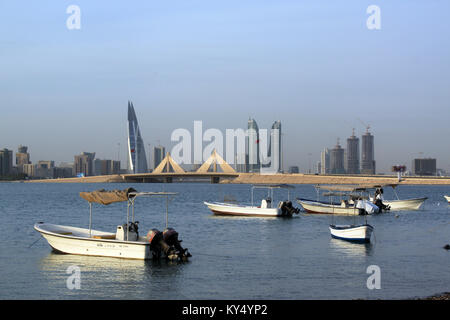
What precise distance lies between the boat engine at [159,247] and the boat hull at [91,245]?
0.28 metres

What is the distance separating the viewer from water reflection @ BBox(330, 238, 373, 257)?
26.0 metres

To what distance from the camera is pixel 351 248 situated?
27.7 meters

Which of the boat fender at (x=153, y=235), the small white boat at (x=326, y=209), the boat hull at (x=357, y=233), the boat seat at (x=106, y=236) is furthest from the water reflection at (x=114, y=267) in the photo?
the small white boat at (x=326, y=209)

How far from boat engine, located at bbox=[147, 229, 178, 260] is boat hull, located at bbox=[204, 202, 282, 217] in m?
25.0

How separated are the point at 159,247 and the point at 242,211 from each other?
25794mm

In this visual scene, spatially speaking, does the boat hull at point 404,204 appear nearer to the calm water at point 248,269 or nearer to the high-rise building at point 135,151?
the calm water at point 248,269

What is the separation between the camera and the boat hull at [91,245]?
73.7 ft

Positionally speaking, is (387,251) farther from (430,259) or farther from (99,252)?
(99,252)

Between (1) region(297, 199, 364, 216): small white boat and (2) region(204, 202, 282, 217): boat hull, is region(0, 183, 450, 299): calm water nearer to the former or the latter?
(2) region(204, 202, 282, 217): boat hull

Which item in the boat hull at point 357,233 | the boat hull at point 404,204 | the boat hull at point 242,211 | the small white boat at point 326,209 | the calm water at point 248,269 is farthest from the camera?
the boat hull at point 404,204

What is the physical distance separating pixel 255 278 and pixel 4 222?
95.4ft

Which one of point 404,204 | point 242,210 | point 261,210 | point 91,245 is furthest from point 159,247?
point 404,204

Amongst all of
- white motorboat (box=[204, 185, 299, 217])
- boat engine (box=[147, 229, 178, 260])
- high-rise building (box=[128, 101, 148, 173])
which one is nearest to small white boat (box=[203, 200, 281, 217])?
white motorboat (box=[204, 185, 299, 217])
